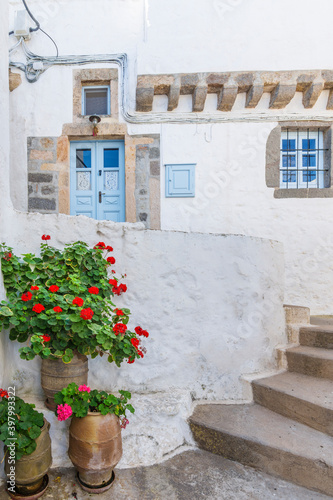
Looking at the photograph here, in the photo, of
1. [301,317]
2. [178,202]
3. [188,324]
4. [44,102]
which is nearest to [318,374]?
[301,317]

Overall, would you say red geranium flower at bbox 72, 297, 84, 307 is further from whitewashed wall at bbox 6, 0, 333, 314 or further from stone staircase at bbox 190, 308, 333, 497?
whitewashed wall at bbox 6, 0, 333, 314

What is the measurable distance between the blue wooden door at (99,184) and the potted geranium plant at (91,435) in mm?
3093

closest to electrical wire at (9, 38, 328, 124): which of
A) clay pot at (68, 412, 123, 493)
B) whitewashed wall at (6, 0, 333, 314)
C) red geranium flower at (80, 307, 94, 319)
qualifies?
whitewashed wall at (6, 0, 333, 314)

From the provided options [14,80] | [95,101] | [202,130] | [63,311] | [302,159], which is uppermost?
[14,80]

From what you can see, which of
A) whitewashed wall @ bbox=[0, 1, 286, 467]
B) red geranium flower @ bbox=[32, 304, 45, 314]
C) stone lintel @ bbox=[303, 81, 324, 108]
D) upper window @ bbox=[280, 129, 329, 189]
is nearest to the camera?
red geranium flower @ bbox=[32, 304, 45, 314]

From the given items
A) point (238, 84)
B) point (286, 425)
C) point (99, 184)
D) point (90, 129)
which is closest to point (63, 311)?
point (286, 425)

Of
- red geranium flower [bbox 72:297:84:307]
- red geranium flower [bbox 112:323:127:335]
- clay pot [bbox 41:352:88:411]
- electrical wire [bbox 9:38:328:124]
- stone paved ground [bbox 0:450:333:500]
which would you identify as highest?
electrical wire [bbox 9:38:328:124]

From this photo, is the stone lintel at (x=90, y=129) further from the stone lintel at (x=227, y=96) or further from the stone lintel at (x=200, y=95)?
the stone lintel at (x=227, y=96)

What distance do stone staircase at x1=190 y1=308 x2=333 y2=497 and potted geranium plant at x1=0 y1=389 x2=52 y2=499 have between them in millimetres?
1066

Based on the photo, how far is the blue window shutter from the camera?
445cm

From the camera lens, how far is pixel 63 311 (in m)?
1.96

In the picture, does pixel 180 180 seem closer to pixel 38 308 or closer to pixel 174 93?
pixel 174 93

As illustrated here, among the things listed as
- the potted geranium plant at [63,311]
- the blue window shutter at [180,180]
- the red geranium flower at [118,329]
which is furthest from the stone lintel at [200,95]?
the red geranium flower at [118,329]

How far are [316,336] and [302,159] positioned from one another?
114 inches
